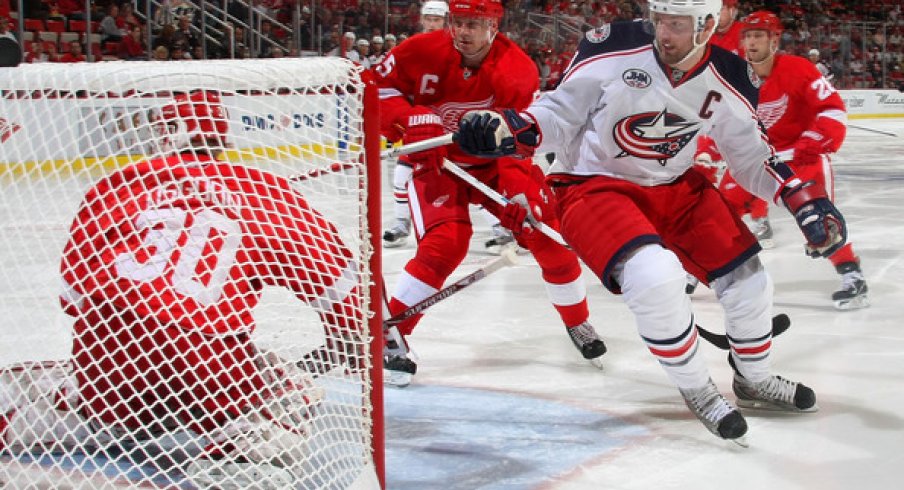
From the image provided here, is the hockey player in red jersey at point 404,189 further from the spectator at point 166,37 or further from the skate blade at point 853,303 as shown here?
the spectator at point 166,37

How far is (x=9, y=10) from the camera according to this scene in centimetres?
695

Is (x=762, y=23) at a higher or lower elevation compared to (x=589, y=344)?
higher

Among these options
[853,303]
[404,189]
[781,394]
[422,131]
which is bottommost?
[404,189]

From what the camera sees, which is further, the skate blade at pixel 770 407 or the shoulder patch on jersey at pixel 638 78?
the skate blade at pixel 770 407

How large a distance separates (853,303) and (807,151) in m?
0.64

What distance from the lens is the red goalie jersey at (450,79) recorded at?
3344mm

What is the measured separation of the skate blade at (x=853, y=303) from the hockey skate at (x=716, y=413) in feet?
5.58

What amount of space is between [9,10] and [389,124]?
15.3ft

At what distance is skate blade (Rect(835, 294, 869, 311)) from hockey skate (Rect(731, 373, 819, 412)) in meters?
1.32

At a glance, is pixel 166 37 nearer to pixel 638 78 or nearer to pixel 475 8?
pixel 475 8

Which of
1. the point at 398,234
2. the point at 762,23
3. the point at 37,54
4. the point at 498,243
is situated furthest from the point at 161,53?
the point at 762,23

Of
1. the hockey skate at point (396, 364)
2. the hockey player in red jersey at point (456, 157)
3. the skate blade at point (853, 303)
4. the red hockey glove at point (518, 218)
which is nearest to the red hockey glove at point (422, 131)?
the hockey player in red jersey at point (456, 157)

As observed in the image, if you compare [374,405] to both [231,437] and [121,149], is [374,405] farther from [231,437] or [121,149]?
[121,149]

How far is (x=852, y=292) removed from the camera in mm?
4039
